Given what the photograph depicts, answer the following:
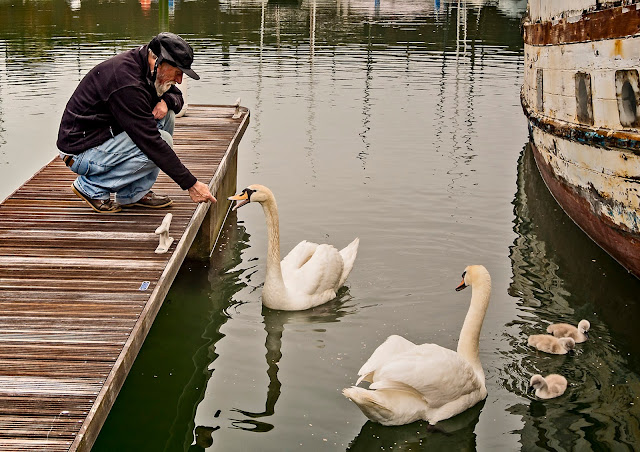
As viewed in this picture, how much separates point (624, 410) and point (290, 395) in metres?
2.66

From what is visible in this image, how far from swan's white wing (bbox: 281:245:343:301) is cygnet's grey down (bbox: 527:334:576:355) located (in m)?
2.11

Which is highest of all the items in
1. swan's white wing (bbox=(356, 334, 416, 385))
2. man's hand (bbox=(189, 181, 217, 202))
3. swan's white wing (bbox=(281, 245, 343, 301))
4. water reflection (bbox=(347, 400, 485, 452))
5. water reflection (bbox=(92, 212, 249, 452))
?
man's hand (bbox=(189, 181, 217, 202))

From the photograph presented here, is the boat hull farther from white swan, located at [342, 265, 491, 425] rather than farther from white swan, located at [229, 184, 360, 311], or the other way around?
white swan, located at [342, 265, 491, 425]

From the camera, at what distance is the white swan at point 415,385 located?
666cm

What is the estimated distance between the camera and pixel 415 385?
6.73 m

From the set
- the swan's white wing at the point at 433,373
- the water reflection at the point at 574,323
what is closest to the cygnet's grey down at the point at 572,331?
the water reflection at the point at 574,323

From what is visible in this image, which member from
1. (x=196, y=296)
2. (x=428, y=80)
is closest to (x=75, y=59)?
(x=428, y=80)

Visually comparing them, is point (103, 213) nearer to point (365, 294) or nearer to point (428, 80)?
point (365, 294)

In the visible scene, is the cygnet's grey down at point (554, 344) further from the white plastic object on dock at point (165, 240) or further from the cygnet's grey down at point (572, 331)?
the white plastic object on dock at point (165, 240)

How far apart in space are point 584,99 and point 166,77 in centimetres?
541

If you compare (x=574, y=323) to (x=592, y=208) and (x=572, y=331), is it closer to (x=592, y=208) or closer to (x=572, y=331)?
(x=572, y=331)

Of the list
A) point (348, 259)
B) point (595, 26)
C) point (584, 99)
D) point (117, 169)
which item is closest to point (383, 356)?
point (348, 259)

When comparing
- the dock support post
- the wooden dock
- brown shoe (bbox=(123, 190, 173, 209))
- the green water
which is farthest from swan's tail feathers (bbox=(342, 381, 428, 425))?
the dock support post

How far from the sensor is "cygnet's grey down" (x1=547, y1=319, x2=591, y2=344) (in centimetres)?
850
